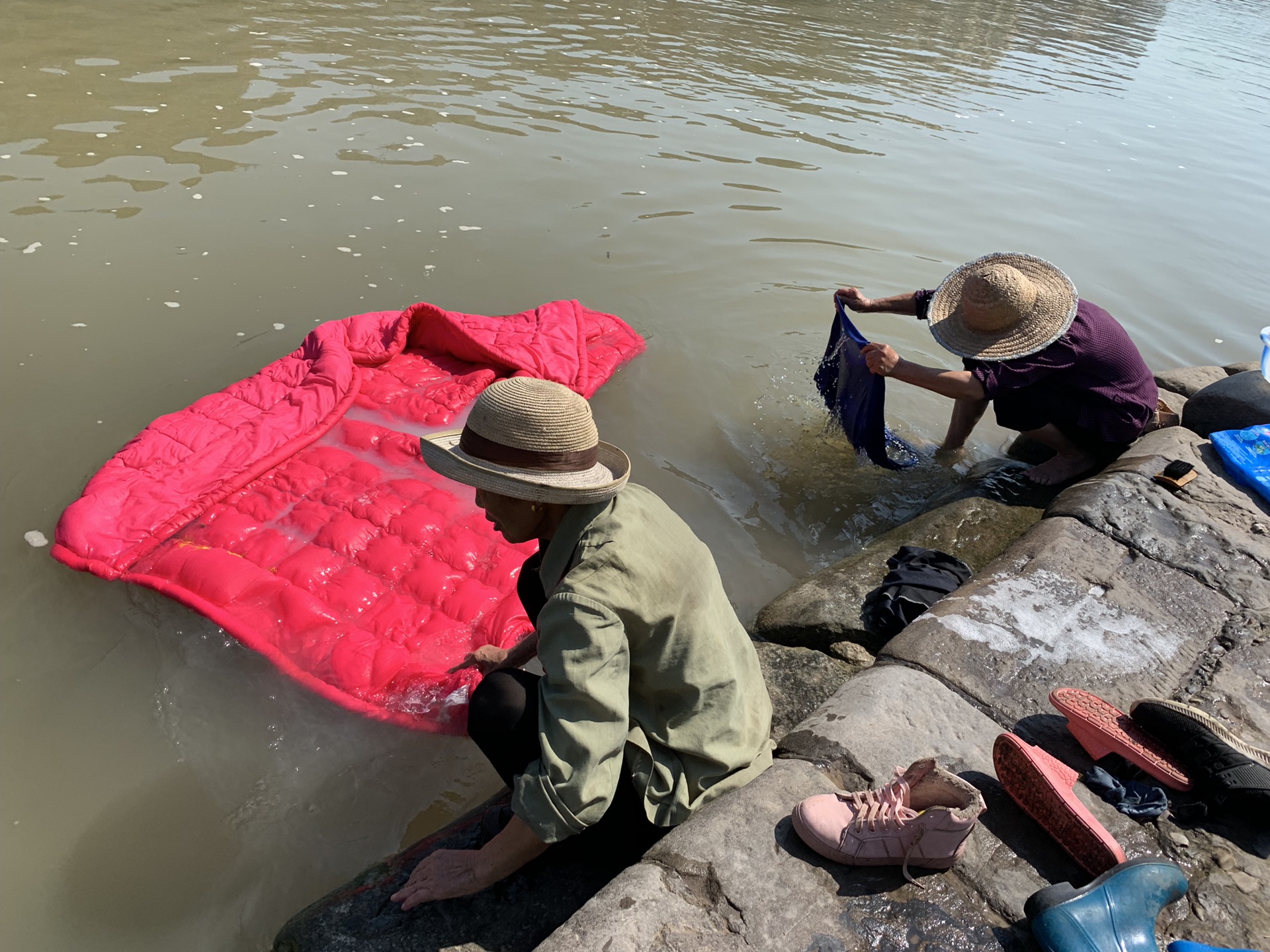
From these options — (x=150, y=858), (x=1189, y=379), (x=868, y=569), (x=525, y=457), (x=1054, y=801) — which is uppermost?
(x=525, y=457)

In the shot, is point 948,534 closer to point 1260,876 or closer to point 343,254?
point 1260,876

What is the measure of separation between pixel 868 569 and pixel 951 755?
1.29 m

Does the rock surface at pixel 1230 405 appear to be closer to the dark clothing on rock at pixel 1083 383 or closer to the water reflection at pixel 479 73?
the dark clothing on rock at pixel 1083 383

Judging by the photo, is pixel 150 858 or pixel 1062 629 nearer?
pixel 150 858

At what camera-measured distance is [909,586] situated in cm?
326

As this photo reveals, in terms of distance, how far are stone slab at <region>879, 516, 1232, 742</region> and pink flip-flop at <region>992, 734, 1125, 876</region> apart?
41 centimetres

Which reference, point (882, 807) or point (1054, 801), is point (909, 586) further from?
point (882, 807)

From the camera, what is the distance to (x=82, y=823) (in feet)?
8.52

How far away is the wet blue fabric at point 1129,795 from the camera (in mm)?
2264

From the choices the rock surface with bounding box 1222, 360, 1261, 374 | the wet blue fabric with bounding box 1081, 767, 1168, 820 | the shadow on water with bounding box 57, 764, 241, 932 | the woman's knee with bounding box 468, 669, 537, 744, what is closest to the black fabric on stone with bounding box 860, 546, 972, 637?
the wet blue fabric with bounding box 1081, 767, 1168, 820

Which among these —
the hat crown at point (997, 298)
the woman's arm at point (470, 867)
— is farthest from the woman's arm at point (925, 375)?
the woman's arm at point (470, 867)

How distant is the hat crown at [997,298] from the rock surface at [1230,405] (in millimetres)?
1233

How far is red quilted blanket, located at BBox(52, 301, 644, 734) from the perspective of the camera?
3.02 m

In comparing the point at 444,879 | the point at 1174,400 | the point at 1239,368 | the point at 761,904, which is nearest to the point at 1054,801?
the point at 761,904
